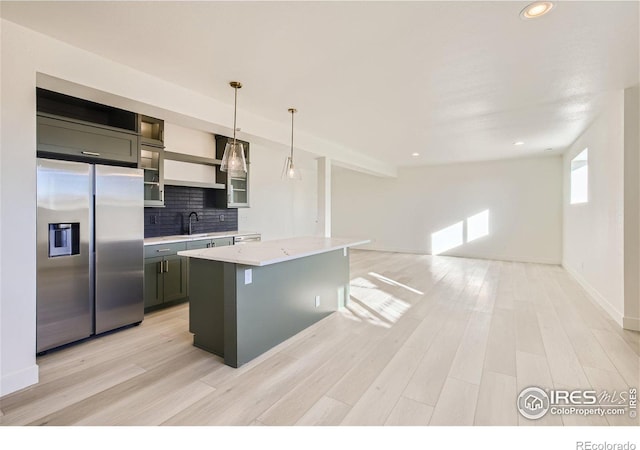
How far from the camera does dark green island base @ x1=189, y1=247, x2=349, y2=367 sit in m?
2.47

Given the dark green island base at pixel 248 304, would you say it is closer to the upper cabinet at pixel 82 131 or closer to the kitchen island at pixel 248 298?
the kitchen island at pixel 248 298

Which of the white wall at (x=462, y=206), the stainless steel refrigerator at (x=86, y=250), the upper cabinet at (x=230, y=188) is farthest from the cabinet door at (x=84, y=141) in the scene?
the white wall at (x=462, y=206)

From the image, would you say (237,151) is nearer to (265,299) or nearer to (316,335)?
(265,299)

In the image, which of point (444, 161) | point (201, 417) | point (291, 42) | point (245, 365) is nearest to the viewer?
point (201, 417)

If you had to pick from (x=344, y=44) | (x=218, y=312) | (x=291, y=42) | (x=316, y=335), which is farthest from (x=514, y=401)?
(x=291, y=42)

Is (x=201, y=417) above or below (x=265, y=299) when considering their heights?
below

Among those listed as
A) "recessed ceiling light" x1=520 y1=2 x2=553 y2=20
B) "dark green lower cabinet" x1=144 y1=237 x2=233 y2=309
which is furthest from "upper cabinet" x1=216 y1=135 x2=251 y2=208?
"recessed ceiling light" x1=520 y1=2 x2=553 y2=20

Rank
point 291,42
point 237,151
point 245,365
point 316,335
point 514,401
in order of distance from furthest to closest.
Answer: point 316,335 < point 237,151 < point 245,365 < point 291,42 < point 514,401

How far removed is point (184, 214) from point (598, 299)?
236 inches

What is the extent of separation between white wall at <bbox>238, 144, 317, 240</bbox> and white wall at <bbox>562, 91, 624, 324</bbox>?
4141 millimetres

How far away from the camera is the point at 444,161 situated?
24.7 feet

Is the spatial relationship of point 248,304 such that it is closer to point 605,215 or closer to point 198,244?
point 198,244

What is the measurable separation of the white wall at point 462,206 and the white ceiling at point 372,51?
3589 mm

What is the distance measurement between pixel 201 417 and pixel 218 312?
97 cm
